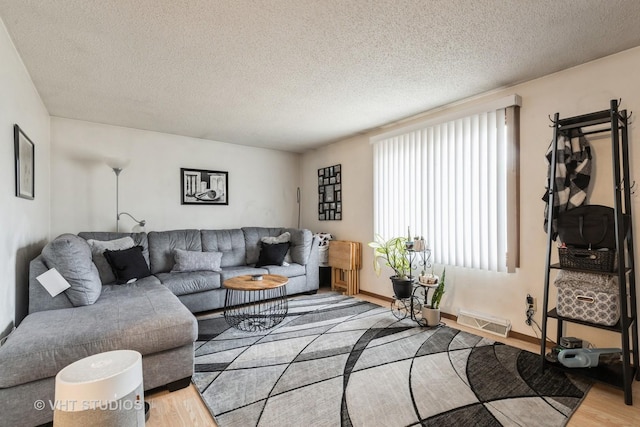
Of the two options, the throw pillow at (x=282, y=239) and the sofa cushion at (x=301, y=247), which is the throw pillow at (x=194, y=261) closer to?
the throw pillow at (x=282, y=239)

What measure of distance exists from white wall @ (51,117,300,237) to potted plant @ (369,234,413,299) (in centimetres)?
227

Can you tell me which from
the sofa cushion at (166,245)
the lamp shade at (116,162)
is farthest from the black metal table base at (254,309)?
the lamp shade at (116,162)

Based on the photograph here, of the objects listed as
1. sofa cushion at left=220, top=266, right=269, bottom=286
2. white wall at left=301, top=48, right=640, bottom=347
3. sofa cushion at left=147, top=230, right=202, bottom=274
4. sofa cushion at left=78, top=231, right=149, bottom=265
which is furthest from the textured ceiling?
sofa cushion at left=220, top=266, right=269, bottom=286

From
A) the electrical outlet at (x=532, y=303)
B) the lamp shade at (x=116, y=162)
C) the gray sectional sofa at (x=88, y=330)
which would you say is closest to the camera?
the gray sectional sofa at (x=88, y=330)

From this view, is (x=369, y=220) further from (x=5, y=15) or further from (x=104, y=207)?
(x=5, y=15)

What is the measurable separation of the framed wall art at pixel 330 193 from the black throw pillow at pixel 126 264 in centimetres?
269

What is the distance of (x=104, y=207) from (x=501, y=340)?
465 cm

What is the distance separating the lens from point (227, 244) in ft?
14.0

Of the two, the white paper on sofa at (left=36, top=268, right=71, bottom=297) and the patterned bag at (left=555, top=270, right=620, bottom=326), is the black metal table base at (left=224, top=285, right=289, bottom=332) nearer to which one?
the white paper on sofa at (left=36, top=268, right=71, bottom=297)

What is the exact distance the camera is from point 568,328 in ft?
8.18

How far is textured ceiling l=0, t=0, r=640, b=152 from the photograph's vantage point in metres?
1.75

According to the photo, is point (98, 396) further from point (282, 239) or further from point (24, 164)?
point (282, 239)

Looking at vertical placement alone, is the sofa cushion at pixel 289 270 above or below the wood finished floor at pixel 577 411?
above

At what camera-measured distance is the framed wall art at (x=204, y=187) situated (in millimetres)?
4430
